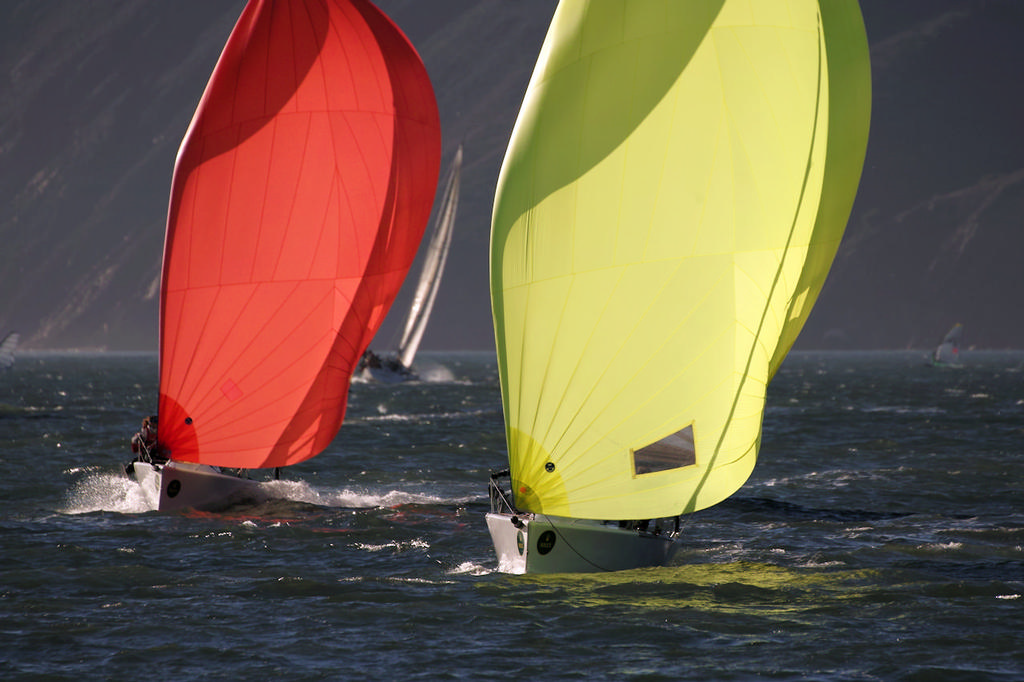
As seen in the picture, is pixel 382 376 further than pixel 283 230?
Yes

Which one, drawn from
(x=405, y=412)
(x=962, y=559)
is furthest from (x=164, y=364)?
(x=405, y=412)

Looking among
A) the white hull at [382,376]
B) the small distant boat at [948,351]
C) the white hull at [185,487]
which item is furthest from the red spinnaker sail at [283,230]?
the small distant boat at [948,351]

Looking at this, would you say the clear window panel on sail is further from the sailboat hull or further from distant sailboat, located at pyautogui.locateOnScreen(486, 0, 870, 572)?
the sailboat hull

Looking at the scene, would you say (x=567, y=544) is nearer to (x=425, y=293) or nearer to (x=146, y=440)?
(x=146, y=440)

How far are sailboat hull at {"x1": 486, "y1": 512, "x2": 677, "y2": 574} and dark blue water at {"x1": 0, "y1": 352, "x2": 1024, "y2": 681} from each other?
0.96ft

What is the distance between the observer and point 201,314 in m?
23.3

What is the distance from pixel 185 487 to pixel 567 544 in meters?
9.60

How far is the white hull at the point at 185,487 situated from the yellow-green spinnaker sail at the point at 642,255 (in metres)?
9.00

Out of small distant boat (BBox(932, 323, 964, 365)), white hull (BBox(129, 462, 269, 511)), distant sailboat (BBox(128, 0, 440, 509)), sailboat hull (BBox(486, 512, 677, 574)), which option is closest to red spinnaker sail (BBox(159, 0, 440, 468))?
distant sailboat (BBox(128, 0, 440, 509))

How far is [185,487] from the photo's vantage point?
23125 mm

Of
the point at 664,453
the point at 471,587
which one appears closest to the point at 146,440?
the point at 471,587

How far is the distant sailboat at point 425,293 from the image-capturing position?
3339 inches

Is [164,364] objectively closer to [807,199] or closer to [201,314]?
[201,314]

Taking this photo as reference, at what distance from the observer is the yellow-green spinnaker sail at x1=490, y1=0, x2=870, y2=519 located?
1623 centimetres
